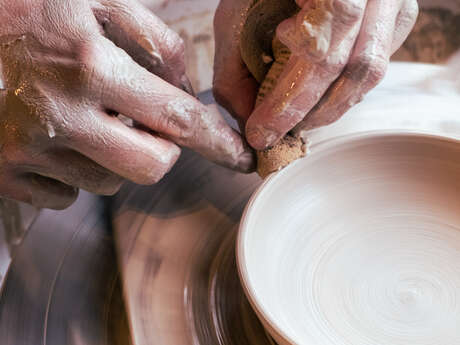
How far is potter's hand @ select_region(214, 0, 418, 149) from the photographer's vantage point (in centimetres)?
85

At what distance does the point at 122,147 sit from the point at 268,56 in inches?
14.8

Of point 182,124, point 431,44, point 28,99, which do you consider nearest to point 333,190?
point 182,124

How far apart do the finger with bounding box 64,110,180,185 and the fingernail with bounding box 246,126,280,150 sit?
157 millimetres

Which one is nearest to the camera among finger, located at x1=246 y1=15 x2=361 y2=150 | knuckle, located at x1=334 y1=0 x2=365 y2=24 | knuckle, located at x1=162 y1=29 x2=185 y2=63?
knuckle, located at x1=334 y1=0 x2=365 y2=24

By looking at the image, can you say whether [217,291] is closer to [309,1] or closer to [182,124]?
[182,124]

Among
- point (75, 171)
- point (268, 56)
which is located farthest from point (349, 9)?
point (75, 171)

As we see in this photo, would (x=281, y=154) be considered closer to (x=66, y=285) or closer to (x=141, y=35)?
(x=141, y=35)

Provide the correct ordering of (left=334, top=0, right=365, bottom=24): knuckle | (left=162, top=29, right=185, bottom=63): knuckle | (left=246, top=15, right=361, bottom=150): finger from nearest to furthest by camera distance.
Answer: (left=334, top=0, right=365, bottom=24): knuckle, (left=246, top=15, right=361, bottom=150): finger, (left=162, top=29, right=185, bottom=63): knuckle

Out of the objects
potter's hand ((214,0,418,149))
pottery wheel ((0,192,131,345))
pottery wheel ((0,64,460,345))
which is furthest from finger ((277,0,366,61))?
pottery wheel ((0,192,131,345))

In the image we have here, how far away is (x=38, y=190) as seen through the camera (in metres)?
1.13

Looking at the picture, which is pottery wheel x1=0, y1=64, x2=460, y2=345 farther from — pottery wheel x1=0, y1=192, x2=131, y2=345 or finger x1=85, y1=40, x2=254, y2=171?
finger x1=85, y1=40, x2=254, y2=171

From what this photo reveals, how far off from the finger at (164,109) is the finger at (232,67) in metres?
0.09

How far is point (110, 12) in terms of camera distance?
1.04 metres

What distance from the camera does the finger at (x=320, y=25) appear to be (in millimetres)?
836
